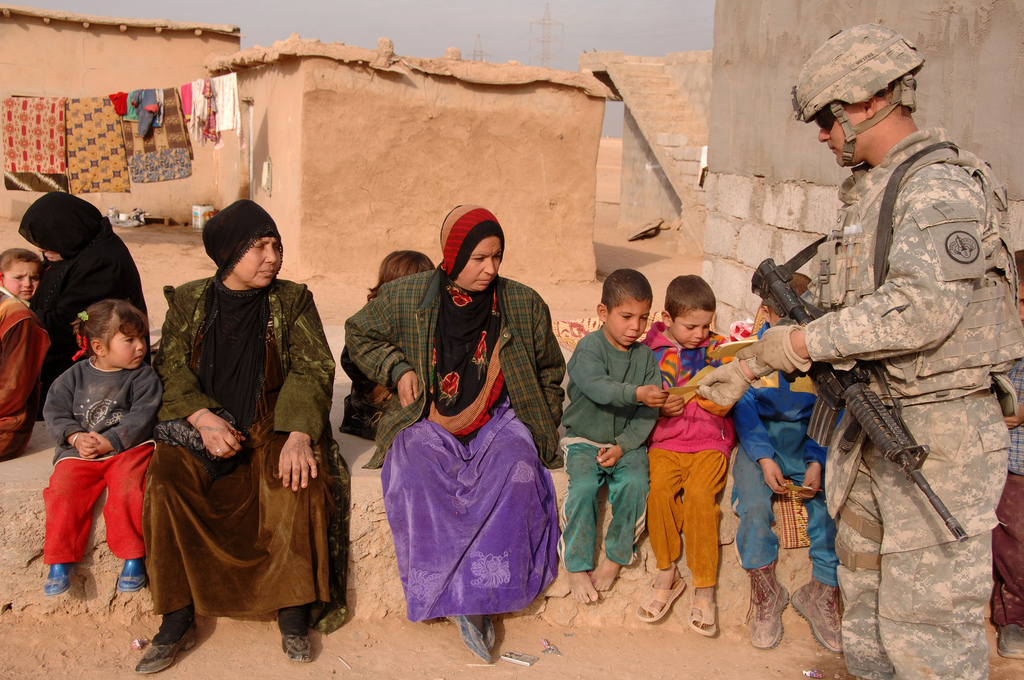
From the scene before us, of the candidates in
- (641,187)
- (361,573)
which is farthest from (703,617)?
(641,187)

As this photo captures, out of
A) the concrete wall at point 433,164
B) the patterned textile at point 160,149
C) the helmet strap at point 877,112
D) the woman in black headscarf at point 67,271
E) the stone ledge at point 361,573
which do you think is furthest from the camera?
the patterned textile at point 160,149

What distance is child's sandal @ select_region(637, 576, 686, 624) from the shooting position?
3.26 m

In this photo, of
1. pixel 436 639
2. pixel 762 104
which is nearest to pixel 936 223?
pixel 436 639

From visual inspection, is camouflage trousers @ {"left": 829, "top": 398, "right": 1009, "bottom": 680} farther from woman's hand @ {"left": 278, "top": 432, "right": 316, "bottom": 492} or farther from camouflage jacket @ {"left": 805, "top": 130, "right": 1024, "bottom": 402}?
woman's hand @ {"left": 278, "top": 432, "right": 316, "bottom": 492}

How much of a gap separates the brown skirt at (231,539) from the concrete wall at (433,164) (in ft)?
20.2

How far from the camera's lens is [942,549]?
7.93ft

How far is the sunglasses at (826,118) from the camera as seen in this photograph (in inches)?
100

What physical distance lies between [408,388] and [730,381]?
1.27m

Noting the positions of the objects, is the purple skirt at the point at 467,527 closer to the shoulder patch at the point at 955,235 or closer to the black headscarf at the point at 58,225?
the shoulder patch at the point at 955,235

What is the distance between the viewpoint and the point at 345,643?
10.3 ft

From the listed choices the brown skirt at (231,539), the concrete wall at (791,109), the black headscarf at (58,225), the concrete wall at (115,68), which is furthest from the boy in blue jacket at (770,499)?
the concrete wall at (115,68)

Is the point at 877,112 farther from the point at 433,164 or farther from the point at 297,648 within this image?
the point at 433,164

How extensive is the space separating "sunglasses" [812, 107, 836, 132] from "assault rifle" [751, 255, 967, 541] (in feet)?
1.66

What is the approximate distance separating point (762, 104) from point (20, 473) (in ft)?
16.7
